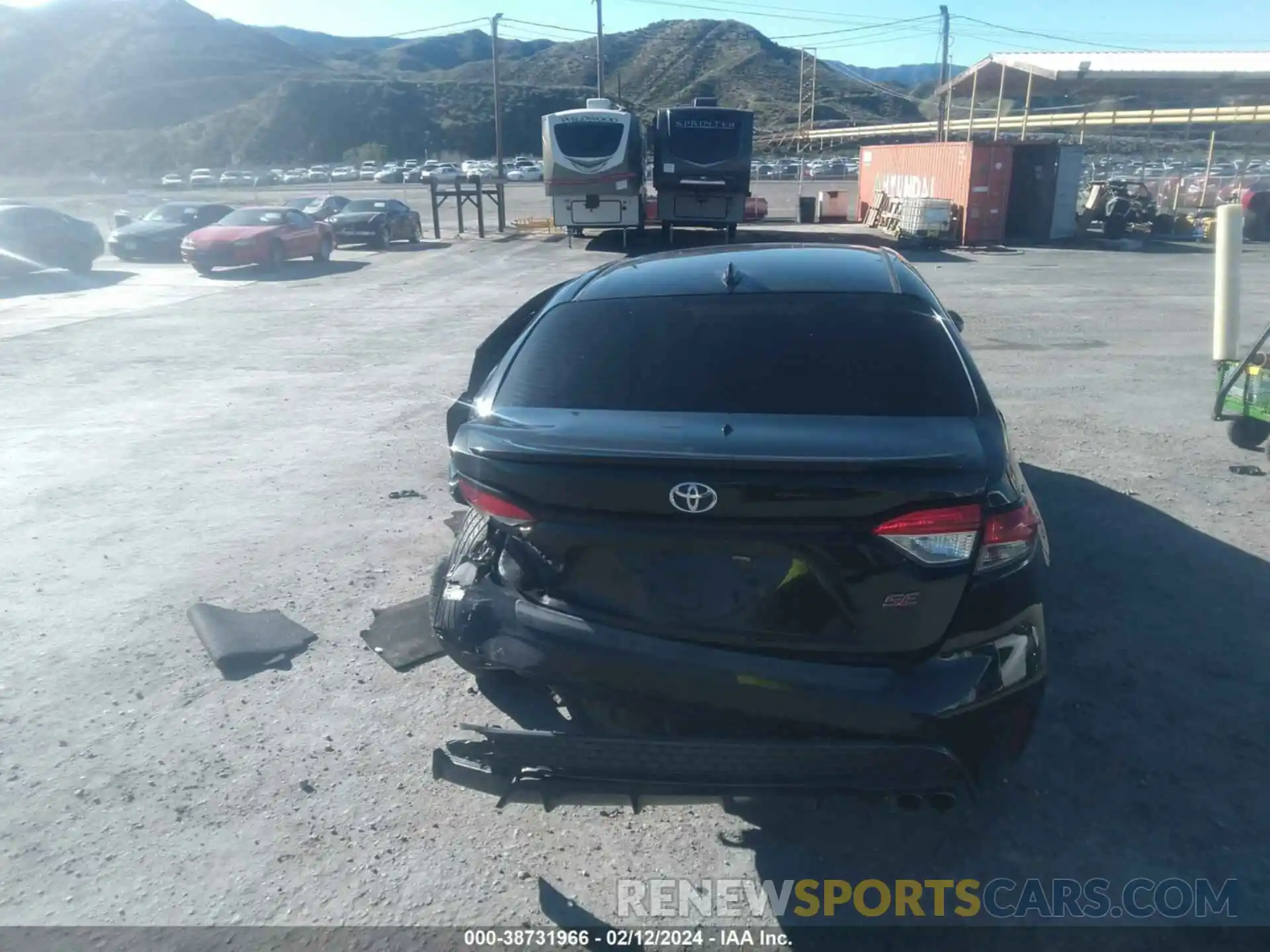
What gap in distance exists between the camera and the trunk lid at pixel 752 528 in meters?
2.79

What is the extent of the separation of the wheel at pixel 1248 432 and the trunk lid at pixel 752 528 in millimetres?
5815

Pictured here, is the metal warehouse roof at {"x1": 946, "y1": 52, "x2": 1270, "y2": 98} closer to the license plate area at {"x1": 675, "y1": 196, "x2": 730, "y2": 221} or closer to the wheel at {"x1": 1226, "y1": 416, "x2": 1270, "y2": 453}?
the license plate area at {"x1": 675, "y1": 196, "x2": 730, "y2": 221}

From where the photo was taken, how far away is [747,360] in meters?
3.42

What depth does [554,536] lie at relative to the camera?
9.90ft

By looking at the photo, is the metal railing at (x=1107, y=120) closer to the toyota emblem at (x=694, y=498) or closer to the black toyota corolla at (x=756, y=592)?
the black toyota corolla at (x=756, y=592)

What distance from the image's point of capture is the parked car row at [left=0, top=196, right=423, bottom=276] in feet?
71.3

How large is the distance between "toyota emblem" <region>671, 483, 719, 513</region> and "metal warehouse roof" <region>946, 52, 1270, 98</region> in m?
36.9

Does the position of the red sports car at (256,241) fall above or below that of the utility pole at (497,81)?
below

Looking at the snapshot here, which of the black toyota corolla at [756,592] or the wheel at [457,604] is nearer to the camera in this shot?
the black toyota corolla at [756,592]

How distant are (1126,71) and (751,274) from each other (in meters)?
37.7

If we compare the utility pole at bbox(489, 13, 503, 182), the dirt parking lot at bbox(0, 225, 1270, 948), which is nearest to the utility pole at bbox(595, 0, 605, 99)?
the utility pole at bbox(489, 13, 503, 182)

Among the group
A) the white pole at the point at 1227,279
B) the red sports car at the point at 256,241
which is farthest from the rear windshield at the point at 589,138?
the white pole at the point at 1227,279

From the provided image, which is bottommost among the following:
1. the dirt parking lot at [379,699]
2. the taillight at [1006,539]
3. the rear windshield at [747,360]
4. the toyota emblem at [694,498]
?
the dirt parking lot at [379,699]

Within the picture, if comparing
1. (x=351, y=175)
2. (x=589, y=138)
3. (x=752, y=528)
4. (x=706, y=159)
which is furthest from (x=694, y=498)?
(x=351, y=175)
